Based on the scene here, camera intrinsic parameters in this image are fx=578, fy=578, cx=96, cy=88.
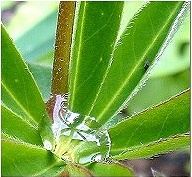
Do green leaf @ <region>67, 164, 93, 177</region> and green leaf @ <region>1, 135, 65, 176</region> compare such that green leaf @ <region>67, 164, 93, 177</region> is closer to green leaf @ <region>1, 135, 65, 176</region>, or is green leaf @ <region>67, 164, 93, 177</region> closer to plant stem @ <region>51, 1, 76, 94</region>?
green leaf @ <region>1, 135, 65, 176</region>

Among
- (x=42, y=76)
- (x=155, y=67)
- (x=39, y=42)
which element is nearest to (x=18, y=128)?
(x=42, y=76)

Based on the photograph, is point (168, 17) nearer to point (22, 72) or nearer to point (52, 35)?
point (22, 72)

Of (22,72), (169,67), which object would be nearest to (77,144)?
(22,72)

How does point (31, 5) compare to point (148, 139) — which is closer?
point (148, 139)

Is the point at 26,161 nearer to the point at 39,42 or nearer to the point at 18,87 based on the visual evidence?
the point at 18,87

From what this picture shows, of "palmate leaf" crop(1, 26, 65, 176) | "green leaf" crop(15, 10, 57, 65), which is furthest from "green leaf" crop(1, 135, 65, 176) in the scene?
"green leaf" crop(15, 10, 57, 65)

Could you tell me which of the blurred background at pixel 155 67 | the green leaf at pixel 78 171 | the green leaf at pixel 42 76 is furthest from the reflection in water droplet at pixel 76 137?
the blurred background at pixel 155 67
